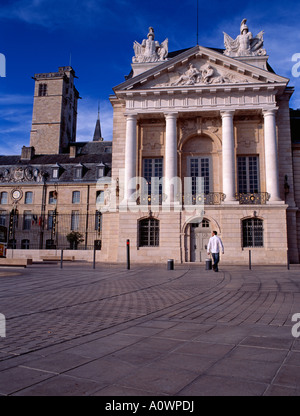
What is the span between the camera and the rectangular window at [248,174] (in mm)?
26578

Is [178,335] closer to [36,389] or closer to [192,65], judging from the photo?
[36,389]

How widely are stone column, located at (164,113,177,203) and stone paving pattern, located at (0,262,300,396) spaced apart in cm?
1798

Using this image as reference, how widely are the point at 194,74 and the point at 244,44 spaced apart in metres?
5.03

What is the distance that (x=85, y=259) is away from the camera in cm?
2703

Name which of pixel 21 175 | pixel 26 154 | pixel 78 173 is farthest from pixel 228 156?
pixel 26 154

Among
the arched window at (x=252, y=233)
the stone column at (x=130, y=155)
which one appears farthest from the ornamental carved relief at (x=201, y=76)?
the arched window at (x=252, y=233)

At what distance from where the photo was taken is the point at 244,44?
27.8m

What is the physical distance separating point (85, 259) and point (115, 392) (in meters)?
25.0

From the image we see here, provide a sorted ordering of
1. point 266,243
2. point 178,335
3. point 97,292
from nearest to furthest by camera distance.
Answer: point 178,335
point 97,292
point 266,243

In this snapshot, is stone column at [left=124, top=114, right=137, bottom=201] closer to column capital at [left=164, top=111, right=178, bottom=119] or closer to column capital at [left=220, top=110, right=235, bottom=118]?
column capital at [left=164, top=111, right=178, bottom=119]

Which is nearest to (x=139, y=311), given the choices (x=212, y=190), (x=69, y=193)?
(x=212, y=190)

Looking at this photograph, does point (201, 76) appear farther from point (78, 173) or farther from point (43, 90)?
point (43, 90)

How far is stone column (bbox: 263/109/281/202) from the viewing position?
24734 millimetres

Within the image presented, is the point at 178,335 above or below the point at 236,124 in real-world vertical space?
below
